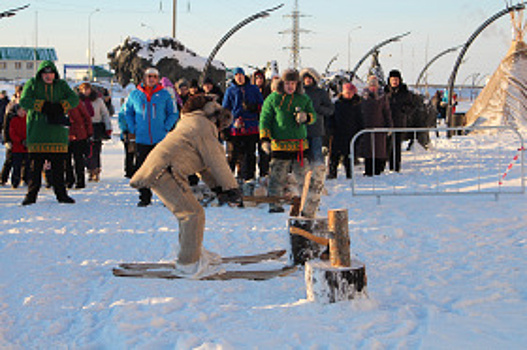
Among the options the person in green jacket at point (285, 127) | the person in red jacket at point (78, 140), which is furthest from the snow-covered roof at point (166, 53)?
the person in green jacket at point (285, 127)

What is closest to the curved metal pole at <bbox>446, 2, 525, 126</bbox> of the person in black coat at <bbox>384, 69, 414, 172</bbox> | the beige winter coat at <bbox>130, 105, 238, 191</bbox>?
the person in black coat at <bbox>384, 69, 414, 172</bbox>

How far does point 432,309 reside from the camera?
15.0 ft

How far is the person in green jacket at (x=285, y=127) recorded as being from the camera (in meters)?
8.34

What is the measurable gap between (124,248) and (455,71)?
18104 mm

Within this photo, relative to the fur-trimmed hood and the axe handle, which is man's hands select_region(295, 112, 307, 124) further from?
the axe handle

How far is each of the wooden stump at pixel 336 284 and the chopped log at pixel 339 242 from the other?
8cm

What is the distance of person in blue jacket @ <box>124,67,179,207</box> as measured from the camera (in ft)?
30.9

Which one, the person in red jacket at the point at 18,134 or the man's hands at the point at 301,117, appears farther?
the person in red jacket at the point at 18,134

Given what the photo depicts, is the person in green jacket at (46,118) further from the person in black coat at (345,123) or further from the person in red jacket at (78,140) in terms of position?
the person in black coat at (345,123)

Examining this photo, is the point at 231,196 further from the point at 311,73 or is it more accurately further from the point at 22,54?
the point at 22,54

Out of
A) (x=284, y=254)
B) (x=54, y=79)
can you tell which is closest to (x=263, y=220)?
(x=284, y=254)

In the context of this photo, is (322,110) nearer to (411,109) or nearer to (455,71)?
(411,109)

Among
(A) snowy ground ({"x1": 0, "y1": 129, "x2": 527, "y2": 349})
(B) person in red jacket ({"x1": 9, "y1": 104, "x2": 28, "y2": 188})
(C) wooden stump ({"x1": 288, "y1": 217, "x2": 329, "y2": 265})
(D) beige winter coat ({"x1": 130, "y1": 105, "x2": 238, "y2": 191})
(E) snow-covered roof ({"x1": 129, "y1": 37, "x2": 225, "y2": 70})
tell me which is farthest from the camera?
(E) snow-covered roof ({"x1": 129, "y1": 37, "x2": 225, "y2": 70})

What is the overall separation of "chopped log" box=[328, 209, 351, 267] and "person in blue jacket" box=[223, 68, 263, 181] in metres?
5.56
